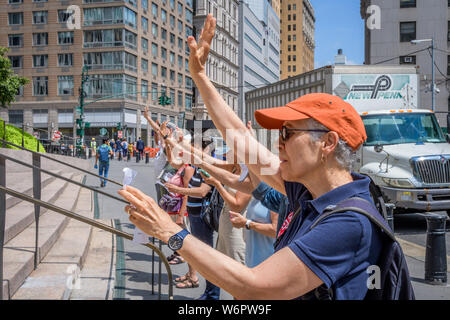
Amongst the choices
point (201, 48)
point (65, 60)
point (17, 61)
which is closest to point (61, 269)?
point (201, 48)

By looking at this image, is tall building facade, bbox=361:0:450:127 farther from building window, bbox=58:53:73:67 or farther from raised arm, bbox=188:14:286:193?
raised arm, bbox=188:14:286:193

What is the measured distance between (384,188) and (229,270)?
8387 millimetres

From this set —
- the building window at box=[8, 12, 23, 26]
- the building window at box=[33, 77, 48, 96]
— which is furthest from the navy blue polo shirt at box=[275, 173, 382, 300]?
the building window at box=[8, 12, 23, 26]

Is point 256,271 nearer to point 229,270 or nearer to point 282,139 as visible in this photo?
point 229,270

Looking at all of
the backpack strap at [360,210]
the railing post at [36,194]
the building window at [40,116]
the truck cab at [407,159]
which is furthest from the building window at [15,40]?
the backpack strap at [360,210]

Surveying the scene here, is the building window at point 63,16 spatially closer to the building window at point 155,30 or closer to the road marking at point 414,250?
the building window at point 155,30

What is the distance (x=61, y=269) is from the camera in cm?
490

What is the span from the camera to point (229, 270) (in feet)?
4.81

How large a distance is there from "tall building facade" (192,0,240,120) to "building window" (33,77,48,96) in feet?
79.1

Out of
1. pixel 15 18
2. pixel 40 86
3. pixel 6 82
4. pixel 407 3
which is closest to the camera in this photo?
pixel 6 82

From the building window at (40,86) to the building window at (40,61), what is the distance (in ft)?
5.89

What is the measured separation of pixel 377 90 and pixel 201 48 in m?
10.9

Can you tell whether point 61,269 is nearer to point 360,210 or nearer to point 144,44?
point 360,210

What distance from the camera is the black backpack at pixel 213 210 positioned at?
16.3 feet
